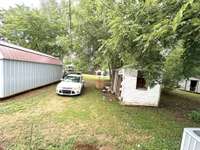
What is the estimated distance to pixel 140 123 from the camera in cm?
744

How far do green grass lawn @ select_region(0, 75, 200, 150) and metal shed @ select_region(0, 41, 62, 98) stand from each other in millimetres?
1212

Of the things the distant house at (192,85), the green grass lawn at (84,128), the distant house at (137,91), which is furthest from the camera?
the distant house at (192,85)

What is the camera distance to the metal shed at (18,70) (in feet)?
31.4

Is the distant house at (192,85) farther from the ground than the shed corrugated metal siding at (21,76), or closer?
closer

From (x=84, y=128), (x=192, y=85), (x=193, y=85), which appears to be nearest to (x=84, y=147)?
(x=84, y=128)

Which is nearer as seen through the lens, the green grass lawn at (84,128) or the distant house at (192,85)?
the green grass lawn at (84,128)

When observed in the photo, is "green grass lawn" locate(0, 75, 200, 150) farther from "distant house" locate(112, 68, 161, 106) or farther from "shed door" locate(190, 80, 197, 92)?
"shed door" locate(190, 80, 197, 92)

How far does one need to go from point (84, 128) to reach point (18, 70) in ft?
21.4

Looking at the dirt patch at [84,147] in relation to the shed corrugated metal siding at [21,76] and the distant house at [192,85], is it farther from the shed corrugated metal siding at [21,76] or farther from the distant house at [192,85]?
the distant house at [192,85]

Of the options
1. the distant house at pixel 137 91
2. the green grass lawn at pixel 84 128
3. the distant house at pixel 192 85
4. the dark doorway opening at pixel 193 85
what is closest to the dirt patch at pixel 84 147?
the green grass lawn at pixel 84 128

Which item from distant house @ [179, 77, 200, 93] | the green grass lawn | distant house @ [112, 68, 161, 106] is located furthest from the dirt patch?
distant house @ [179, 77, 200, 93]

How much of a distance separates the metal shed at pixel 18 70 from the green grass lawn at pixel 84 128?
121 centimetres

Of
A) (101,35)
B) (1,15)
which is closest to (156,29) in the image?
(101,35)

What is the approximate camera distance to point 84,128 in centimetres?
647
